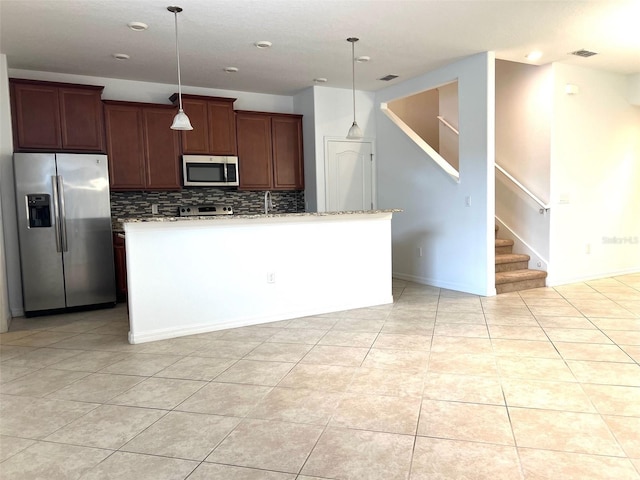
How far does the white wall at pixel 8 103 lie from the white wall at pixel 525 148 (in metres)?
3.54

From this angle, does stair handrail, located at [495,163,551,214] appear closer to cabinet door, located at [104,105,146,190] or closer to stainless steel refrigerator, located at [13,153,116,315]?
cabinet door, located at [104,105,146,190]

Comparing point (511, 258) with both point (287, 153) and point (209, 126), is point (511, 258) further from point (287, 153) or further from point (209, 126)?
point (209, 126)

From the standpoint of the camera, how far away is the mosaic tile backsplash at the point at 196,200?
5.76 metres

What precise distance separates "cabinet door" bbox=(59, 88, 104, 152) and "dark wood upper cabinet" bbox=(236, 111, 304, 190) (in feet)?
5.80

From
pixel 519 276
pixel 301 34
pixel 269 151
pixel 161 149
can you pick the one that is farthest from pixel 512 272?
pixel 161 149

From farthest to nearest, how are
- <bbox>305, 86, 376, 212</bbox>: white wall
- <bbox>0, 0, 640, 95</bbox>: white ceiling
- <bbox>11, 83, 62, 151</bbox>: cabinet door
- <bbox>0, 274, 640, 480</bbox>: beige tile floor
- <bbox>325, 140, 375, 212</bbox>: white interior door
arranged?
<bbox>325, 140, 375, 212</bbox>: white interior door, <bbox>305, 86, 376, 212</bbox>: white wall, <bbox>11, 83, 62, 151</bbox>: cabinet door, <bbox>0, 0, 640, 95</bbox>: white ceiling, <bbox>0, 274, 640, 480</bbox>: beige tile floor

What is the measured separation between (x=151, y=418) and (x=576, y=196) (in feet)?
18.7

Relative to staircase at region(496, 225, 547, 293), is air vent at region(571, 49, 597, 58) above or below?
above

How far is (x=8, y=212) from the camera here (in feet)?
15.8

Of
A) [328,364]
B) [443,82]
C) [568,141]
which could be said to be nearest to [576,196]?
[568,141]

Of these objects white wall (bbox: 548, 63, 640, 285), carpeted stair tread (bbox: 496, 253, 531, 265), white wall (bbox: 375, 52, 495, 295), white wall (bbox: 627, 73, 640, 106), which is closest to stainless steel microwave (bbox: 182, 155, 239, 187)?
white wall (bbox: 375, 52, 495, 295)

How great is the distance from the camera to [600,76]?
6008mm

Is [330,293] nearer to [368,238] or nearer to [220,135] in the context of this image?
[368,238]

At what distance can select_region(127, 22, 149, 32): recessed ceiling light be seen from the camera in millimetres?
3848
